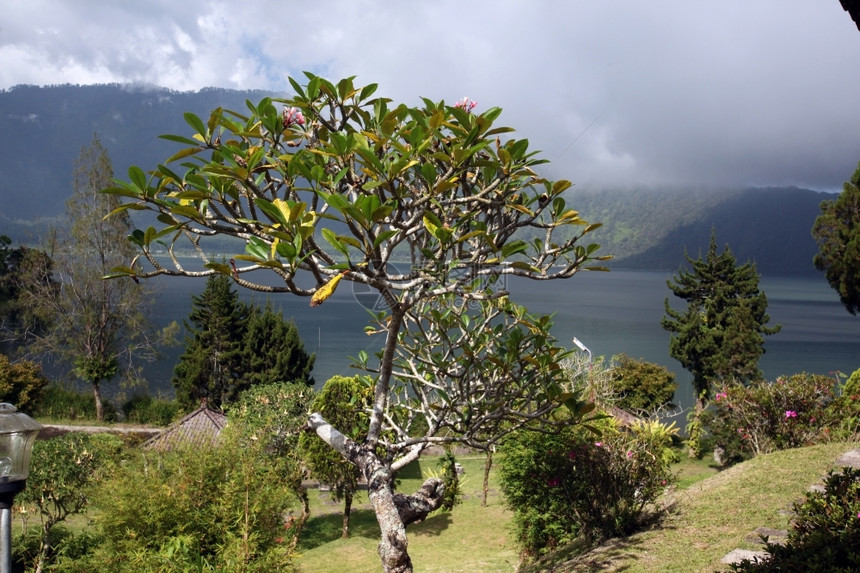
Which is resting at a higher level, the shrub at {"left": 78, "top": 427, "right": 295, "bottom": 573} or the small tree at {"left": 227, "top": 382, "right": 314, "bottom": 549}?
the shrub at {"left": 78, "top": 427, "right": 295, "bottom": 573}

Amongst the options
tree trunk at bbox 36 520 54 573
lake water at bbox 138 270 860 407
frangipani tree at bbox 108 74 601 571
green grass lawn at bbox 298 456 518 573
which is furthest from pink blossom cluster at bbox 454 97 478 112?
lake water at bbox 138 270 860 407

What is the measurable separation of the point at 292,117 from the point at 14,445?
7.42ft

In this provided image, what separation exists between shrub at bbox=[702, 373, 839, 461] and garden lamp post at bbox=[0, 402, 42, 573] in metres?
9.16

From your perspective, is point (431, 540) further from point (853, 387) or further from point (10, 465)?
point (10, 465)

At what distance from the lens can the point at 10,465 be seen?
2836mm

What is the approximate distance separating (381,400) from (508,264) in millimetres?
1199

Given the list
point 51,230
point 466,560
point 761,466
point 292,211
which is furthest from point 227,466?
point 51,230

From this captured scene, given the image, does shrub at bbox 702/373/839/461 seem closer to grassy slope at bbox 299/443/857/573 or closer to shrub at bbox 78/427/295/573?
grassy slope at bbox 299/443/857/573

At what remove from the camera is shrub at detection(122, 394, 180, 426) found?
20.1 meters

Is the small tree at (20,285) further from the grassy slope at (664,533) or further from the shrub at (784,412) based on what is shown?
the shrub at (784,412)

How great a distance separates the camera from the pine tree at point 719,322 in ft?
62.7

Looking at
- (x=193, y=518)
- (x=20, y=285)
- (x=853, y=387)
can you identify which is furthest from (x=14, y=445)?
(x=20, y=285)

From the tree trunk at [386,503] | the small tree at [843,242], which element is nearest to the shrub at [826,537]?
the tree trunk at [386,503]

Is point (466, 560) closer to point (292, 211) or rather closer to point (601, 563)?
point (601, 563)
